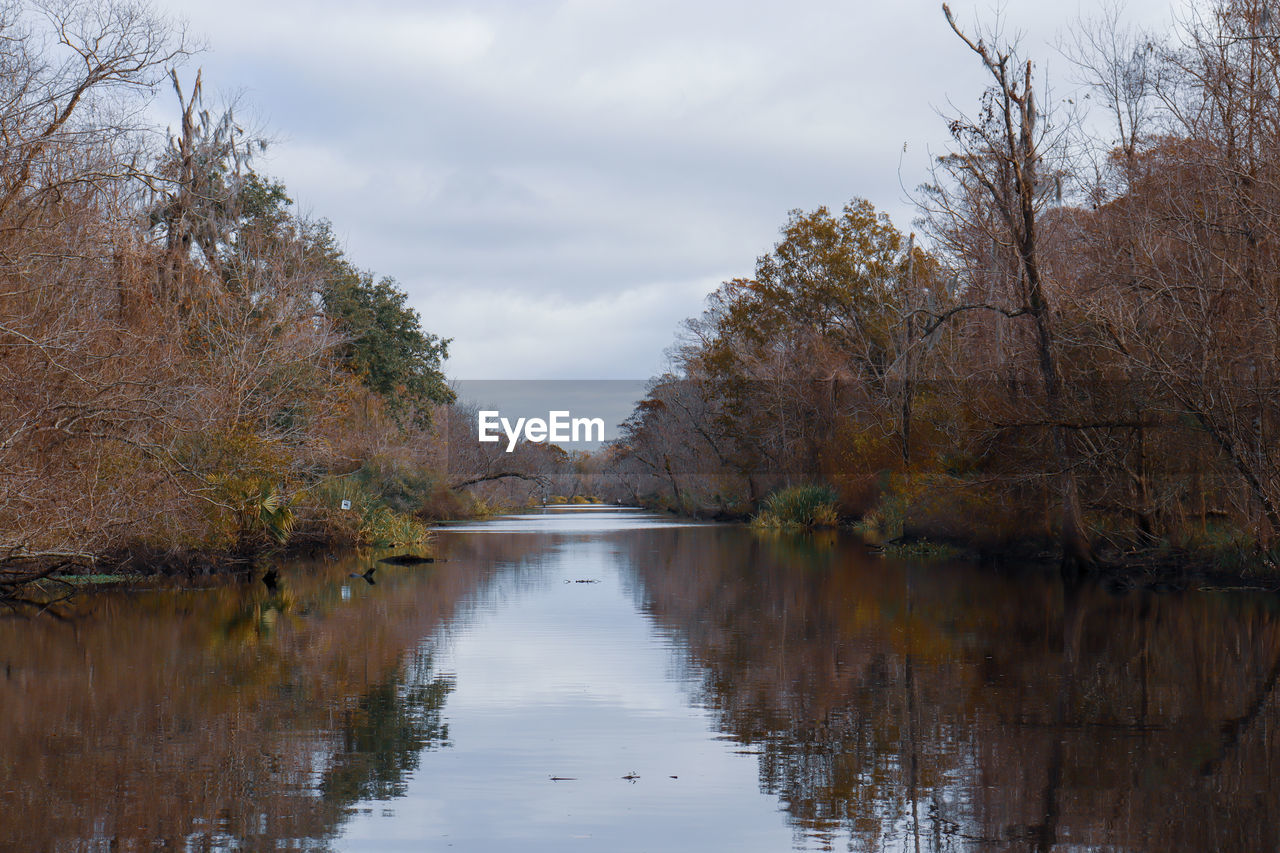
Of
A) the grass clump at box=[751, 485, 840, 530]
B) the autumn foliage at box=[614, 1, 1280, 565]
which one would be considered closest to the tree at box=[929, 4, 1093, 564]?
the autumn foliage at box=[614, 1, 1280, 565]

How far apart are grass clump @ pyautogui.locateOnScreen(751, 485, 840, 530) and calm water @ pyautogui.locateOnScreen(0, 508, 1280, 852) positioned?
96.4 feet

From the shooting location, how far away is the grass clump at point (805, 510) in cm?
4784

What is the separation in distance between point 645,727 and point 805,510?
39.3 m

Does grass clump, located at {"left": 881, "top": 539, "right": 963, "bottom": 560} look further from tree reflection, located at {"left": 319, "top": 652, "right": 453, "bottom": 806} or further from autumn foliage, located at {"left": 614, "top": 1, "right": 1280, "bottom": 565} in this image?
tree reflection, located at {"left": 319, "top": 652, "right": 453, "bottom": 806}

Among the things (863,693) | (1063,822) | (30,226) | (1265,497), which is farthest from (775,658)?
(30,226)

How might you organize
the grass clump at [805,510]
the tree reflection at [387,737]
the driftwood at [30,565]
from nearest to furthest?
the tree reflection at [387,737], the driftwood at [30,565], the grass clump at [805,510]

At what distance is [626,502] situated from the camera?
125875mm

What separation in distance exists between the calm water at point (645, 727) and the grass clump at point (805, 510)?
96.4ft

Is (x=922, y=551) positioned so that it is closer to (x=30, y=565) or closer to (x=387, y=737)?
(x=30, y=565)

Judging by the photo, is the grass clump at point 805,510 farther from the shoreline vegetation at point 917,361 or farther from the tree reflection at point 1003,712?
the tree reflection at point 1003,712

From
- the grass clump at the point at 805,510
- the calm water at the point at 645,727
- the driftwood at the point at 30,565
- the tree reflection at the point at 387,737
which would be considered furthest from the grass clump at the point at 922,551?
the tree reflection at the point at 387,737

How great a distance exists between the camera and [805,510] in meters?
48.1

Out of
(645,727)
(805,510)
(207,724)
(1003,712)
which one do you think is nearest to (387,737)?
(207,724)

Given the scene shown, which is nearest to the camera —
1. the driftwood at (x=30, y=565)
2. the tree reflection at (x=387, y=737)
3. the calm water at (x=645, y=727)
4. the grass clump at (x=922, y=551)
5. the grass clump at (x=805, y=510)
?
the calm water at (x=645, y=727)
